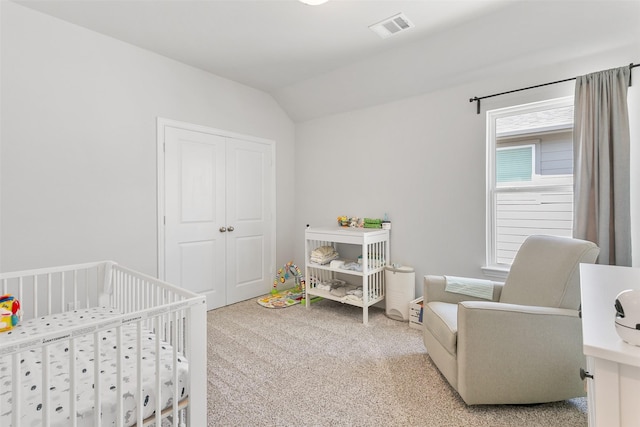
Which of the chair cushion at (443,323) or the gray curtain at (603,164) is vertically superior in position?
the gray curtain at (603,164)

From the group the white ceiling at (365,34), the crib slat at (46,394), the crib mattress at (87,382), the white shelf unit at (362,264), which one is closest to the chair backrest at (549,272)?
the white shelf unit at (362,264)

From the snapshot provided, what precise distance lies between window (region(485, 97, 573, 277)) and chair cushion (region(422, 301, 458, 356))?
2.86 ft

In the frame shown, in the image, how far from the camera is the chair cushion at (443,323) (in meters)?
1.73

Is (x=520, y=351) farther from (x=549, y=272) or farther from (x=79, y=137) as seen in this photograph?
(x=79, y=137)

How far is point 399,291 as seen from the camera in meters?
2.94

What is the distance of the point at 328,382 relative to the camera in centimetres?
191

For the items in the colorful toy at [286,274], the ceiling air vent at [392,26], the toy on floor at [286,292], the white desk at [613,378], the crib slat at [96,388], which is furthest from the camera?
the colorful toy at [286,274]

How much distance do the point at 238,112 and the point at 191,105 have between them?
559mm

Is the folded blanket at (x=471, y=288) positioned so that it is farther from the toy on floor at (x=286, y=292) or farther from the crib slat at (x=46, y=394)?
the crib slat at (x=46, y=394)

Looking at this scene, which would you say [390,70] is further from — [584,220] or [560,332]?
[560,332]

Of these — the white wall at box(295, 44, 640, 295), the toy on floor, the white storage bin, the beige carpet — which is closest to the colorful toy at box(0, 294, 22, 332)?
the beige carpet

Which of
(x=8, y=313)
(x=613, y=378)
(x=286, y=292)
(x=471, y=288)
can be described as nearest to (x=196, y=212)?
(x=286, y=292)

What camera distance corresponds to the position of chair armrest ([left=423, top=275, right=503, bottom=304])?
2.15 metres

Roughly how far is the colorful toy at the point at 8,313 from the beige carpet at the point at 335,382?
1094 millimetres
